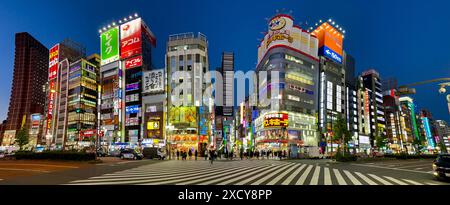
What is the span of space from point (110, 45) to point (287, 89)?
6221cm

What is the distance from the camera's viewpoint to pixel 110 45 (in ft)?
318

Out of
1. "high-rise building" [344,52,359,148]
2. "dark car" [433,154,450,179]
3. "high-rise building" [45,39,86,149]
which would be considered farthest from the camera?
"high-rise building" [344,52,359,148]

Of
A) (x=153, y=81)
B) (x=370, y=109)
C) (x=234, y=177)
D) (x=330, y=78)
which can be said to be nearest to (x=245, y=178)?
(x=234, y=177)

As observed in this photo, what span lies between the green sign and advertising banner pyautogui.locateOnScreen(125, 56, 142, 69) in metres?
4.20

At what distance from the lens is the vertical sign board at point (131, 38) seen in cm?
9162

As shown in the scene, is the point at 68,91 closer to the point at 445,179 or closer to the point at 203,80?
the point at 203,80

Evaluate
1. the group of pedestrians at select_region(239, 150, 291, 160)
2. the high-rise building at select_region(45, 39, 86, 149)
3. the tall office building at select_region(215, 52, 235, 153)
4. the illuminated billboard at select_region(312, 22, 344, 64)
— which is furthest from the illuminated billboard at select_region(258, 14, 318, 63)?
the high-rise building at select_region(45, 39, 86, 149)

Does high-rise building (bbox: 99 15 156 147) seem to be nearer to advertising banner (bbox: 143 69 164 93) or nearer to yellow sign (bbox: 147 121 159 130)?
advertising banner (bbox: 143 69 164 93)

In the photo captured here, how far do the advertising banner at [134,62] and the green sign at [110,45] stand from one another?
4.20 m

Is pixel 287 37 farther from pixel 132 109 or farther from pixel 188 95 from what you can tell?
pixel 132 109

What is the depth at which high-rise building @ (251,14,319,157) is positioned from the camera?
81.1 m

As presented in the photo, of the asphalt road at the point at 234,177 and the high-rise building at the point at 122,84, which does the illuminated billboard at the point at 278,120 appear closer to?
the high-rise building at the point at 122,84
